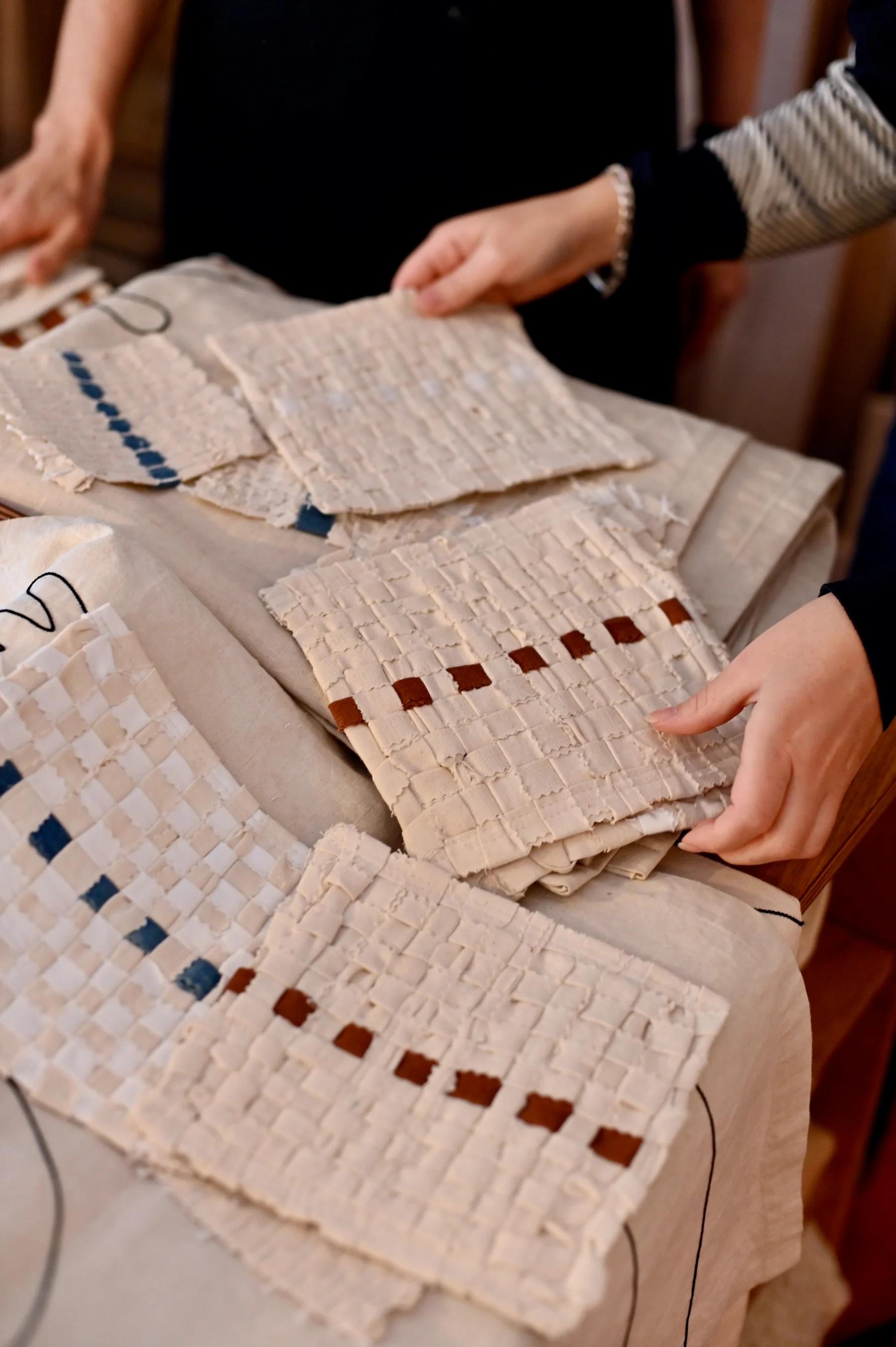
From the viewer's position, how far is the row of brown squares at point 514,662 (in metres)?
0.51

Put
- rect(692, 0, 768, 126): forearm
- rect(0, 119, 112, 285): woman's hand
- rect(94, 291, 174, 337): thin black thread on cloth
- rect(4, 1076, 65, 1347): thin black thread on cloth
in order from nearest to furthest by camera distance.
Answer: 1. rect(4, 1076, 65, 1347): thin black thread on cloth
2. rect(94, 291, 174, 337): thin black thread on cloth
3. rect(0, 119, 112, 285): woman's hand
4. rect(692, 0, 768, 126): forearm

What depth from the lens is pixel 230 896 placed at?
1.50ft

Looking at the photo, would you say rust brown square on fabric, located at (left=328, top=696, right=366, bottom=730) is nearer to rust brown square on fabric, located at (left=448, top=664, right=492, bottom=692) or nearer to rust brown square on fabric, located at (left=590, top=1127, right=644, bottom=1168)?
rust brown square on fabric, located at (left=448, top=664, right=492, bottom=692)

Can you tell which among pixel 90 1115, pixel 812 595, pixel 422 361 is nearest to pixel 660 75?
pixel 422 361

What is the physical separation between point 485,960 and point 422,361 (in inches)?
16.7

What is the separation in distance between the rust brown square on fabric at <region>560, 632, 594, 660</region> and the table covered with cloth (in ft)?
0.34

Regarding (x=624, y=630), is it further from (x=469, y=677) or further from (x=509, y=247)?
(x=509, y=247)

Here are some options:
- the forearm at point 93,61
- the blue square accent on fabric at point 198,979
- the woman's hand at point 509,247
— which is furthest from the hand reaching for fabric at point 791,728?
the forearm at point 93,61

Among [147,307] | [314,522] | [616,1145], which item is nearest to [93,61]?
[147,307]

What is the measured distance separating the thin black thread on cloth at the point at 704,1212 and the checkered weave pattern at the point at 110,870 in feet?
0.61

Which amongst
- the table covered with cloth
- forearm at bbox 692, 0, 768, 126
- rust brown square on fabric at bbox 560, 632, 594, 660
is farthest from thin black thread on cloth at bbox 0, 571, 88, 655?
forearm at bbox 692, 0, 768, 126

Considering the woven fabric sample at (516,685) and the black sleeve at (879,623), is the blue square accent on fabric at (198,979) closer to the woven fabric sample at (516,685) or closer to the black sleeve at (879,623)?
Result: the woven fabric sample at (516,685)

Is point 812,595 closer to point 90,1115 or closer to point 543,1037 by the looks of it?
point 543,1037

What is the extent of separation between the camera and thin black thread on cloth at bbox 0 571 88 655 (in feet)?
1.55
